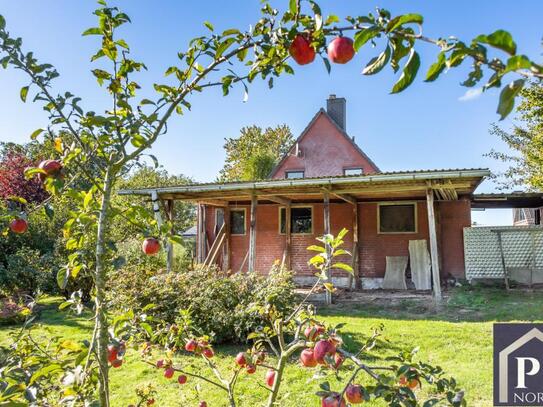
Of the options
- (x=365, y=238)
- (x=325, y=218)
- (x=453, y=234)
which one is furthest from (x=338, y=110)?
(x=325, y=218)

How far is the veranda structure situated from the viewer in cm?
916

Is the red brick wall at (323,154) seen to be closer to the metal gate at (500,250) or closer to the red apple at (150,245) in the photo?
the metal gate at (500,250)

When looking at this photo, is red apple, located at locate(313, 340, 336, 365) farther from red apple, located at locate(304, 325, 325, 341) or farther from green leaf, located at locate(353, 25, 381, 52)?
green leaf, located at locate(353, 25, 381, 52)

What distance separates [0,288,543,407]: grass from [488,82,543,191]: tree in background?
7134mm

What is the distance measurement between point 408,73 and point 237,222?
12.8 m

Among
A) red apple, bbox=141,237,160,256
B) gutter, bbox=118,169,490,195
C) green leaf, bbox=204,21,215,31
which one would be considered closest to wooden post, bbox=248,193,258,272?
gutter, bbox=118,169,490,195

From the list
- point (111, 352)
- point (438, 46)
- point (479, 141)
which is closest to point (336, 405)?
point (111, 352)

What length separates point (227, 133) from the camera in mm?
31047

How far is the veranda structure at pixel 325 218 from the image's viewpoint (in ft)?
30.0

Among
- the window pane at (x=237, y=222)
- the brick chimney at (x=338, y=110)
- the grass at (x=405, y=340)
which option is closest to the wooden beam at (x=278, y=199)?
the window pane at (x=237, y=222)

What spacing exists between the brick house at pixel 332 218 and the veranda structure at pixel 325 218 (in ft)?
0.07

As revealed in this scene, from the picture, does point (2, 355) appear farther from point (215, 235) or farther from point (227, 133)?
point (227, 133)

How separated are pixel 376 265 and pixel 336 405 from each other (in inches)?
431

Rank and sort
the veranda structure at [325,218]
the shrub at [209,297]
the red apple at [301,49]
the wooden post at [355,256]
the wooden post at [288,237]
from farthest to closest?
the wooden post at [288,237], the wooden post at [355,256], the veranda structure at [325,218], the shrub at [209,297], the red apple at [301,49]
